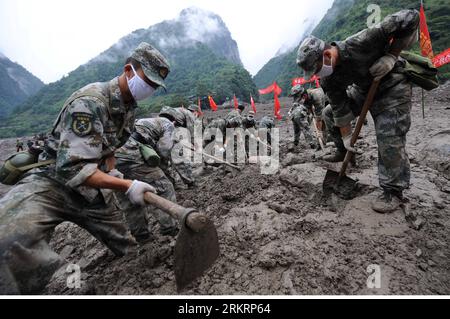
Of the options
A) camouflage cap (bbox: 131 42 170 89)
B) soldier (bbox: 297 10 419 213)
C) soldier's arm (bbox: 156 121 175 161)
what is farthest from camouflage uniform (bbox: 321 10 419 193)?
soldier's arm (bbox: 156 121 175 161)

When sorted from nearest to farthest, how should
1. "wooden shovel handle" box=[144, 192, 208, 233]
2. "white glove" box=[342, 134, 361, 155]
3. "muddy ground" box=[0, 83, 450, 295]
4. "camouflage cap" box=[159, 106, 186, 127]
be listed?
"wooden shovel handle" box=[144, 192, 208, 233]
"muddy ground" box=[0, 83, 450, 295]
"white glove" box=[342, 134, 361, 155]
"camouflage cap" box=[159, 106, 186, 127]

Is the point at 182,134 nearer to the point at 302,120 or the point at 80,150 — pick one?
the point at 302,120

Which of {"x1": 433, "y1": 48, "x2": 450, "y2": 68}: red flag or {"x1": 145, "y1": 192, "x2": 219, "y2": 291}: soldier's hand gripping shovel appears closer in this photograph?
{"x1": 145, "y1": 192, "x2": 219, "y2": 291}: soldier's hand gripping shovel

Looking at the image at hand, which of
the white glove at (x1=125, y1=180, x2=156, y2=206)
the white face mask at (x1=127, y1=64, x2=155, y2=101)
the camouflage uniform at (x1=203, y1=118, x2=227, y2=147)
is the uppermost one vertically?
the white face mask at (x1=127, y1=64, x2=155, y2=101)

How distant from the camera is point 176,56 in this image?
86.2 m

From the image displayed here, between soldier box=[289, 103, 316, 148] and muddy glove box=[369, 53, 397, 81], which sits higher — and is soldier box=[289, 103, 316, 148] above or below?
below

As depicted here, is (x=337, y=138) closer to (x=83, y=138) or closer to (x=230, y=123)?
(x=83, y=138)

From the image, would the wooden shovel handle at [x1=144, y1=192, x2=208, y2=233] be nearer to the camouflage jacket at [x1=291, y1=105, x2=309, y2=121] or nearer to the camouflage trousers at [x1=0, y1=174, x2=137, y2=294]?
the camouflage trousers at [x1=0, y1=174, x2=137, y2=294]

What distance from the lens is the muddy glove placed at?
2461mm

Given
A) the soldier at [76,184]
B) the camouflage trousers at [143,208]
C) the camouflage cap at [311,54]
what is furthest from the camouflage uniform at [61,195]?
the camouflage cap at [311,54]

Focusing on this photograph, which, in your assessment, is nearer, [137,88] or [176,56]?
[137,88]

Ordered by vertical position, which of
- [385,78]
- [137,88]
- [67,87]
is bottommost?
[385,78]

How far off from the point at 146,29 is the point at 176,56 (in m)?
27.9

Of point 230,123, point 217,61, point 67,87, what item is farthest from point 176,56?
point 230,123
